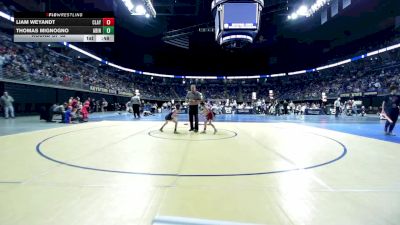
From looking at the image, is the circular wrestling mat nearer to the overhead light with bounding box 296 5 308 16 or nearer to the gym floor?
the gym floor

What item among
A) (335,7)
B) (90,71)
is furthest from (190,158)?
(90,71)

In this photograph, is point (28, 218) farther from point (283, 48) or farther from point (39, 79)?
point (283, 48)

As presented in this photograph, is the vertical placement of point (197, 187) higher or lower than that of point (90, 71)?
lower

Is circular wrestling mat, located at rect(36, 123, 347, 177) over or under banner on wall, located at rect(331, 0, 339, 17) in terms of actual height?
under

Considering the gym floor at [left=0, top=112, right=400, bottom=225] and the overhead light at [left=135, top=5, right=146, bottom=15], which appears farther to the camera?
the overhead light at [left=135, top=5, right=146, bottom=15]

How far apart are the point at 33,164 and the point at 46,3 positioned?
2778 cm

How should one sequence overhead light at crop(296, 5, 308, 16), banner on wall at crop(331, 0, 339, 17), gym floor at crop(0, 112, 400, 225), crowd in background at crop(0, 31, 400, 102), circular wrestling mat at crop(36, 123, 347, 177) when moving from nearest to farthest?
gym floor at crop(0, 112, 400, 225) → circular wrestling mat at crop(36, 123, 347, 177) → banner on wall at crop(331, 0, 339, 17) → overhead light at crop(296, 5, 308, 16) → crowd in background at crop(0, 31, 400, 102)

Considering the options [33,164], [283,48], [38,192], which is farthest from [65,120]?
[283,48]

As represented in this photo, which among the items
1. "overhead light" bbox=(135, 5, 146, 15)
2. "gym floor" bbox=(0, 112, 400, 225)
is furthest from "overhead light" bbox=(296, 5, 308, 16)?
"gym floor" bbox=(0, 112, 400, 225)

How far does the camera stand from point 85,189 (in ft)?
9.45
